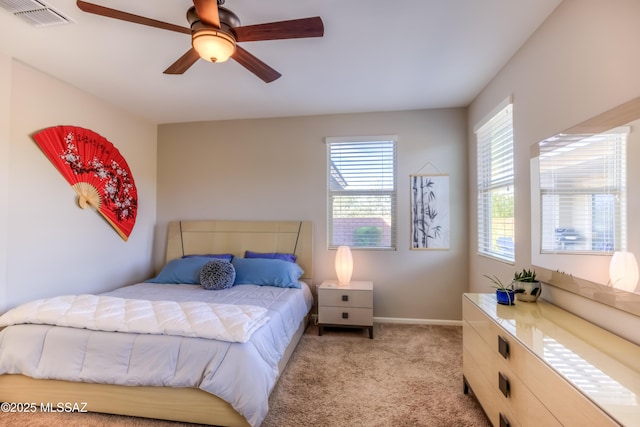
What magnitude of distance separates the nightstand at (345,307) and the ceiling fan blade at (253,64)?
7.19ft

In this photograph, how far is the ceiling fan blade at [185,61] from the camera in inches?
73.4

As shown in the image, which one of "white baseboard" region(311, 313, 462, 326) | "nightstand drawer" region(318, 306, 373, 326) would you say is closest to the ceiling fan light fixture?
"nightstand drawer" region(318, 306, 373, 326)

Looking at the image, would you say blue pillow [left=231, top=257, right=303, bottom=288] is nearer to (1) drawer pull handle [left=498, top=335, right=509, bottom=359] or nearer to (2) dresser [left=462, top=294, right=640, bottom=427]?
(2) dresser [left=462, top=294, right=640, bottom=427]

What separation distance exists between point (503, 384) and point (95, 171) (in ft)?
13.0

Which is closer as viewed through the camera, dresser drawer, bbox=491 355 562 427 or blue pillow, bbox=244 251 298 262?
dresser drawer, bbox=491 355 562 427

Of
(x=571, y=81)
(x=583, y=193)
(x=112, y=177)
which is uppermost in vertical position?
(x=571, y=81)

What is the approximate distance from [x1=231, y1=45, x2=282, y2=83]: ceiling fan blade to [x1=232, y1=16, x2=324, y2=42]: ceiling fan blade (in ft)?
0.41

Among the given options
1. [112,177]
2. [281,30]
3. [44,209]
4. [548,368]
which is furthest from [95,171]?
[548,368]

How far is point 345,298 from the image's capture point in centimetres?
323

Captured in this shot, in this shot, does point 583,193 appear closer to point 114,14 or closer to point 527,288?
point 527,288

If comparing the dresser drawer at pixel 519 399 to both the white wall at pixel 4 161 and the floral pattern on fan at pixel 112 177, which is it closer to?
the white wall at pixel 4 161

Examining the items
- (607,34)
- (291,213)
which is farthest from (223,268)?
(607,34)

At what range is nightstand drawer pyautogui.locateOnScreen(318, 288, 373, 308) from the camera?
320 centimetres

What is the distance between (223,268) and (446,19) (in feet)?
9.38
